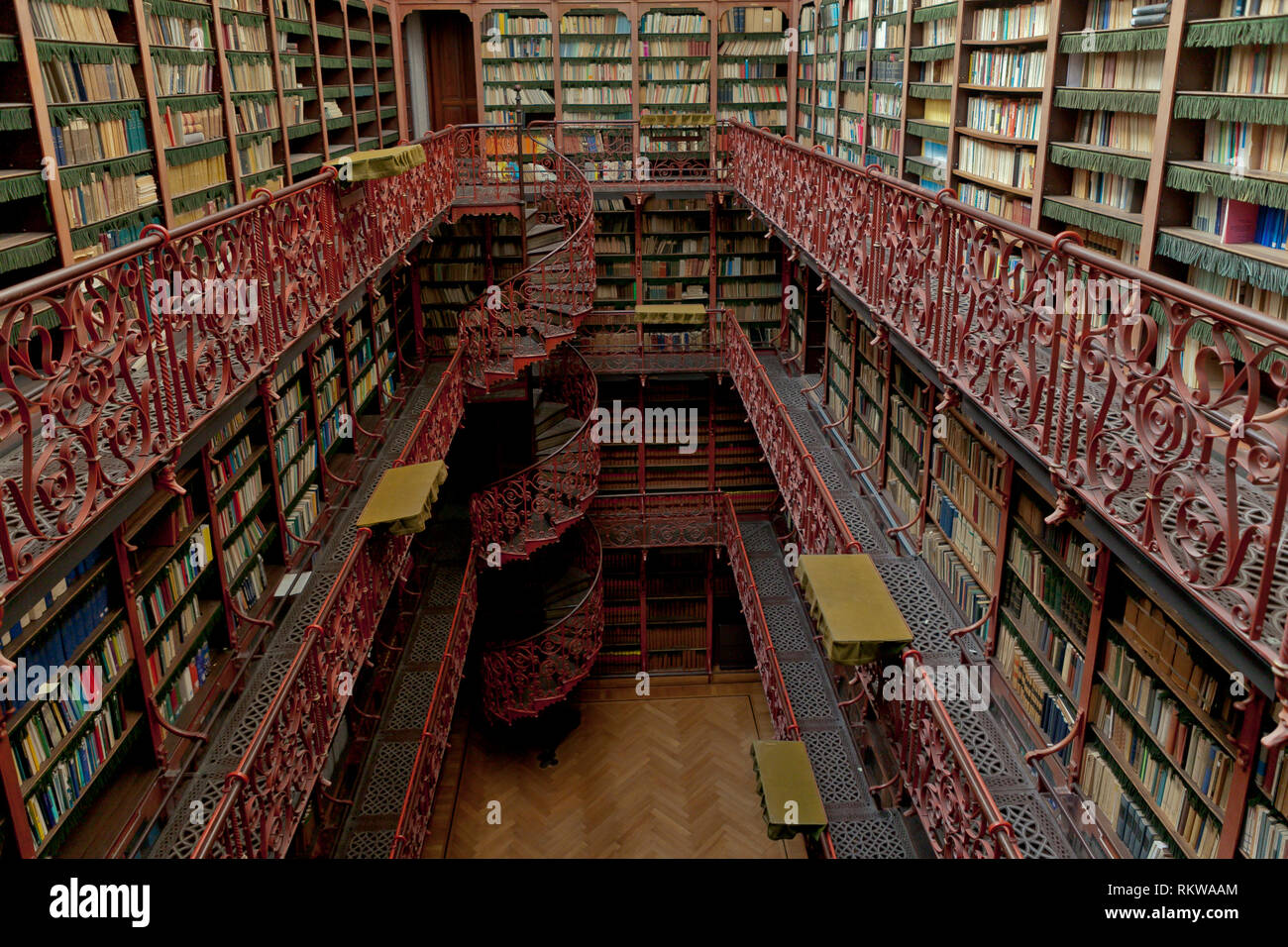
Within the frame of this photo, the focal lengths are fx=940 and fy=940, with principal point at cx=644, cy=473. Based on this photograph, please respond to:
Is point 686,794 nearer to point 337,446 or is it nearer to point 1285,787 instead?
point 337,446

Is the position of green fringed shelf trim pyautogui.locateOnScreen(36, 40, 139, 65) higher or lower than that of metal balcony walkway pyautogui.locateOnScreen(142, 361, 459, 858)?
higher

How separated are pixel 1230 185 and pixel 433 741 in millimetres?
5227

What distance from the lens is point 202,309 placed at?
355cm

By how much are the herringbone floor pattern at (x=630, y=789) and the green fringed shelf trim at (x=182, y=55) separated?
18.0 ft

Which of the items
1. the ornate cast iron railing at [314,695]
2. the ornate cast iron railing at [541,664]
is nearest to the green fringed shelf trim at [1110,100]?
the ornate cast iron railing at [314,695]

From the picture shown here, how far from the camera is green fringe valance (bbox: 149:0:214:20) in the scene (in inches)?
196

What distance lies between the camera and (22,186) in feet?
12.3

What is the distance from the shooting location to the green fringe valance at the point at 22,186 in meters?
3.64

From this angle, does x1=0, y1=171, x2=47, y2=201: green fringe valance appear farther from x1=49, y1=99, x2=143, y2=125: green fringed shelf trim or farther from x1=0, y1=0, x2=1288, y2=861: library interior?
x1=49, y1=99, x2=143, y2=125: green fringed shelf trim

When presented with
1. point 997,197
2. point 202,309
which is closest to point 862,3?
point 997,197

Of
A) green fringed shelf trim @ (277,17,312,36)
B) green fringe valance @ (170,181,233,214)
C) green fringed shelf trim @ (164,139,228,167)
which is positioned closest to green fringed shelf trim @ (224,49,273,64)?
green fringed shelf trim @ (277,17,312,36)

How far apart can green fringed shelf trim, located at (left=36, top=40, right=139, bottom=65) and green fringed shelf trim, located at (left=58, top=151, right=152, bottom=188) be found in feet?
1.43

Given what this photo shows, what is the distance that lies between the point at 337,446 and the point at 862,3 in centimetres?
573

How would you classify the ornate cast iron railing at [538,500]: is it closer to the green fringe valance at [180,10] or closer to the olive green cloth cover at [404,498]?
the olive green cloth cover at [404,498]
